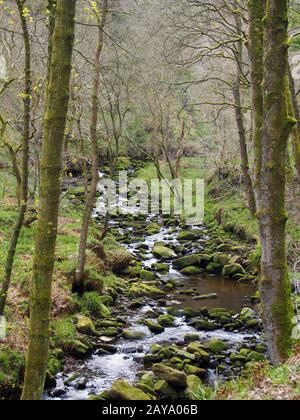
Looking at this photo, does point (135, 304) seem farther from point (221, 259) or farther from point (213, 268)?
point (221, 259)

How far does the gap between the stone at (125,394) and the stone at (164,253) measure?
427 inches

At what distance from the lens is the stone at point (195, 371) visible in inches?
344

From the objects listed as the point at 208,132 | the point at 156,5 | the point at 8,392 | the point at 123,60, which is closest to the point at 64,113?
the point at 8,392

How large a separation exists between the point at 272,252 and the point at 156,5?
9544mm

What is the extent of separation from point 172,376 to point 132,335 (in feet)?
8.62

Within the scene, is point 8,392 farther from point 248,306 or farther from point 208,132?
point 208,132

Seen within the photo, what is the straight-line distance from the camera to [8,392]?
7.42 m

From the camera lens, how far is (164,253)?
60.4 feet

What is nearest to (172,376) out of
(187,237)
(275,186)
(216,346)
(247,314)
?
(216,346)

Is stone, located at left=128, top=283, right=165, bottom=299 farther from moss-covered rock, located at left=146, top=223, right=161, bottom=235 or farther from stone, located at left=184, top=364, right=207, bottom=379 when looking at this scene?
moss-covered rock, located at left=146, top=223, right=161, bottom=235

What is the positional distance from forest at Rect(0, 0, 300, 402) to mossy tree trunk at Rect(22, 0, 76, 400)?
14 millimetres

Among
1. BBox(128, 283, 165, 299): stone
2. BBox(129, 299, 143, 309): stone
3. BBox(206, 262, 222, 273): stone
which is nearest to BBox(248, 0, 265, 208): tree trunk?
BBox(129, 299, 143, 309): stone

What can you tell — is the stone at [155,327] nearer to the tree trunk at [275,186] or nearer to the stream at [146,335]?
the stream at [146,335]

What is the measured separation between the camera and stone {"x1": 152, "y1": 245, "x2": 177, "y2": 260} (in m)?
18.4
